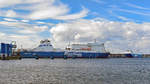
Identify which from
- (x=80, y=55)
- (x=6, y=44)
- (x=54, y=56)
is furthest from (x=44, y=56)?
(x=6, y=44)

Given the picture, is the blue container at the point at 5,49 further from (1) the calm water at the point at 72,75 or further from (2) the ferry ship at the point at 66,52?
(1) the calm water at the point at 72,75

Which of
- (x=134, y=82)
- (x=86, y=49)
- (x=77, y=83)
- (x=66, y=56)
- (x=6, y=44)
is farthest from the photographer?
(x=86, y=49)

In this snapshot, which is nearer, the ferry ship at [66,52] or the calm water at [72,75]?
the calm water at [72,75]

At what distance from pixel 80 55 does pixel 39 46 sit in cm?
2546

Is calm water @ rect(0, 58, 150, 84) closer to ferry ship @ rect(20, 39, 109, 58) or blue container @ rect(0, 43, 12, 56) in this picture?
blue container @ rect(0, 43, 12, 56)

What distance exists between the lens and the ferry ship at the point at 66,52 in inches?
5576

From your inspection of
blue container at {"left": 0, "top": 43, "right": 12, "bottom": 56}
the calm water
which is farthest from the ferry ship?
the calm water

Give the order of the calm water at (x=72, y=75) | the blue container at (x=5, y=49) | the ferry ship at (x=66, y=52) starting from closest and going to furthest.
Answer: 1. the calm water at (x=72, y=75)
2. the blue container at (x=5, y=49)
3. the ferry ship at (x=66, y=52)

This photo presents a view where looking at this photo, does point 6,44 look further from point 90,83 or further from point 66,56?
point 90,83

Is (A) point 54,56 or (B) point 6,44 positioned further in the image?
(A) point 54,56

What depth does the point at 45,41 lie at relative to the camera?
150250 mm

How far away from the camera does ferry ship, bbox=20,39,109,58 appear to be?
142 metres

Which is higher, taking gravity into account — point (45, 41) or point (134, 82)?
point (45, 41)

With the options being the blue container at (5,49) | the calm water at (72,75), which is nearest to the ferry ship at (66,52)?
the blue container at (5,49)
